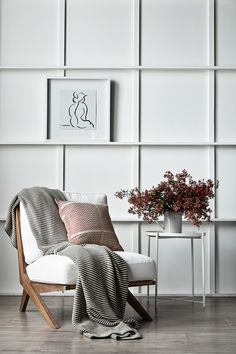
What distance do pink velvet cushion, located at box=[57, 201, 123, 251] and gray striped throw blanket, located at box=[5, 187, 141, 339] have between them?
4.6 inches

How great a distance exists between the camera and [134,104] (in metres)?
5.60

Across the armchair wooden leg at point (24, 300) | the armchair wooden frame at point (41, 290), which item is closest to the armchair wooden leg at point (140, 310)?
the armchair wooden frame at point (41, 290)

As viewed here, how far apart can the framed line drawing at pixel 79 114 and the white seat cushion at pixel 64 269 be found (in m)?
1.51

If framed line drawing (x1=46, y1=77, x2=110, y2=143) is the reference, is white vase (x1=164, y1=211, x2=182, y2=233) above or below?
below

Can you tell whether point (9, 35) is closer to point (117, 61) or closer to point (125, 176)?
point (117, 61)

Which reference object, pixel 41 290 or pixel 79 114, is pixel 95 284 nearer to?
pixel 41 290

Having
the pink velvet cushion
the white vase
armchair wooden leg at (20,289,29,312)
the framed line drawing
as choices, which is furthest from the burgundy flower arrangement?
armchair wooden leg at (20,289,29,312)

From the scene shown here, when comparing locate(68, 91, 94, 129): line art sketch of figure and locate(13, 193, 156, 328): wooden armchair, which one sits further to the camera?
locate(68, 91, 94, 129): line art sketch of figure

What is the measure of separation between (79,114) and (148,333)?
233 cm

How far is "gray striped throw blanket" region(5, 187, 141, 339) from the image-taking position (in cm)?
371

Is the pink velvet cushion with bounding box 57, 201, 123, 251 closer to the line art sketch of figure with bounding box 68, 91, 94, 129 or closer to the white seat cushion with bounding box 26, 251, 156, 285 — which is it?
the white seat cushion with bounding box 26, 251, 156, 285

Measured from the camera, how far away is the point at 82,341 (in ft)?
11.5

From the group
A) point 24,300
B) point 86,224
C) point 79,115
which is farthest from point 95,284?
point 79,115

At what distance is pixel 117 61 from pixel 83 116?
1.82 ft
